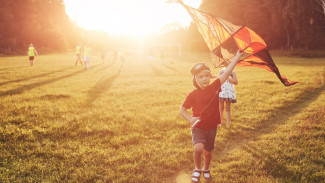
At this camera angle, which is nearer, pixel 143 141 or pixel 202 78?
pixel 202 78

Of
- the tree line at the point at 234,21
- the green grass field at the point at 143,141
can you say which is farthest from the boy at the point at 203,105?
the tree line at the point at 234,21

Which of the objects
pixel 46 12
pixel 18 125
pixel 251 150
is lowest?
pixel 251 150

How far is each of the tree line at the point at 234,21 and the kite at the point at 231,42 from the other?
4250 cm

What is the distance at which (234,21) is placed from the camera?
185ft

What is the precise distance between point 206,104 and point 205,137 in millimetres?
577

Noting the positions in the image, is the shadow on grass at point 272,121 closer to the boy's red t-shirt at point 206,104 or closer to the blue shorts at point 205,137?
the blue shorts at point 205,137

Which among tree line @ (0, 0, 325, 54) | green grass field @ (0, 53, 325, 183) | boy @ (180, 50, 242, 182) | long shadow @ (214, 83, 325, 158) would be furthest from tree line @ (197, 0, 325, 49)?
boy @ (180, 50, 242, 182)

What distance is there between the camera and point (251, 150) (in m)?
4.82

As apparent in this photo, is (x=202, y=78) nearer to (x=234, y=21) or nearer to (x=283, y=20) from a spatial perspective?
(x=283, y=20)

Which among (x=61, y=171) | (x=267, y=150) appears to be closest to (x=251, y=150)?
(x=267, y=150)

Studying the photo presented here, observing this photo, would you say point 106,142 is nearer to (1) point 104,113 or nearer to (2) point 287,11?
(1) point 104,113

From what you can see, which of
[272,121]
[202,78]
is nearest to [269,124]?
[272,121]

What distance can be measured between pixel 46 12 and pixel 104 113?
72869 millimetres

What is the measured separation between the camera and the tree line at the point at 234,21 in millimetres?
41369
